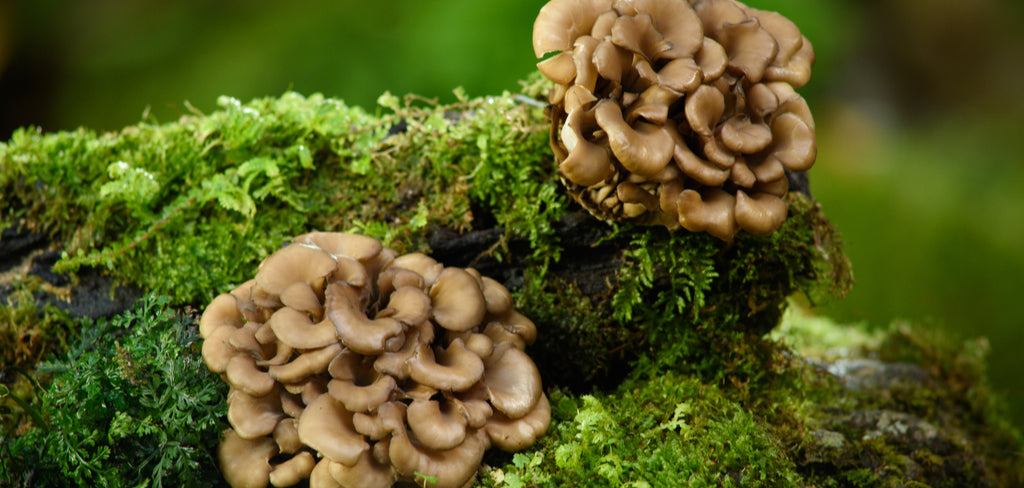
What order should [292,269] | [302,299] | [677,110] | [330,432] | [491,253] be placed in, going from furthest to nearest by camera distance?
[491,253] < [677,110] < [292,269] < [302,299] < [330,432]

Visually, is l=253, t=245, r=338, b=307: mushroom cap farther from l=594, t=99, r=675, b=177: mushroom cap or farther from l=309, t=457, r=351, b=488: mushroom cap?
l=594, t=99, r=675, b=177: mushroom cap

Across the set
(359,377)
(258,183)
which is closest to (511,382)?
(359,377)

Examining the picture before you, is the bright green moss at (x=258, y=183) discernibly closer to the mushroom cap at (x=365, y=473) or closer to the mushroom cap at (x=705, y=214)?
the mushroom cap at (x=705, y=214)

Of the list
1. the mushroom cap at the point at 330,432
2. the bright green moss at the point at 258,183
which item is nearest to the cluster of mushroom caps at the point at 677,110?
the bright green moss at the point at 258,183

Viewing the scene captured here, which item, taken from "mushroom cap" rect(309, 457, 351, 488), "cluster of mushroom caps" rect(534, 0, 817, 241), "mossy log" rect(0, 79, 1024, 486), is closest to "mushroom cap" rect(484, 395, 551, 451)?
"mossy log" rect(0, 79, 1024, 486)

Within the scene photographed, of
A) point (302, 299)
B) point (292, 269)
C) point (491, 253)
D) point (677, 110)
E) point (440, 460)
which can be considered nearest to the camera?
point (440, 460)

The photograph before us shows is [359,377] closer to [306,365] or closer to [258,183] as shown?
[306,365]

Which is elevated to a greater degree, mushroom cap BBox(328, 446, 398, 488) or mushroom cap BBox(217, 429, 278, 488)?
mushroom cap BBox(217, 429, 278, 488)
